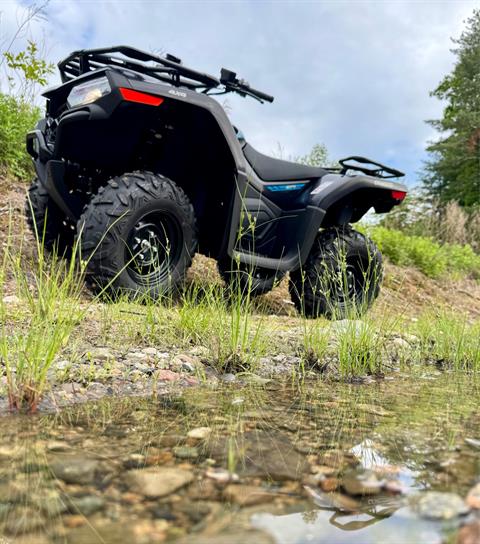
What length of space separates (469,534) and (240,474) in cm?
39

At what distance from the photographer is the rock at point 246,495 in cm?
79

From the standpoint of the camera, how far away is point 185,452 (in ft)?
3.42

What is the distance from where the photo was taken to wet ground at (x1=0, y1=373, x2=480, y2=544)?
70cm

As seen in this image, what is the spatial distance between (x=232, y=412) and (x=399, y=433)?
1.48 ft

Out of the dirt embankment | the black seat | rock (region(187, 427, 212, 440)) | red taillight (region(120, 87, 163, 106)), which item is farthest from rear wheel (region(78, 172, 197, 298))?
rock (region(187, 427, 212, 440))

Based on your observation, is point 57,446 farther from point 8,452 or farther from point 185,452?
point 185,452

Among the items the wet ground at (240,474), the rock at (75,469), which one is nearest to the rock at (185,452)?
the wet ground at (240,474)

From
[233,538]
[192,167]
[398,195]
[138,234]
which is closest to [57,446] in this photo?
[233,538]

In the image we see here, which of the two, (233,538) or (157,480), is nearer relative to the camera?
(233,538)

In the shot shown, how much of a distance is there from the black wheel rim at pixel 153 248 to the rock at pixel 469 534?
2.76 metres

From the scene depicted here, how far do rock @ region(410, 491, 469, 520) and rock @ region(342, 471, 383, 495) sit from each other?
0.25 feet

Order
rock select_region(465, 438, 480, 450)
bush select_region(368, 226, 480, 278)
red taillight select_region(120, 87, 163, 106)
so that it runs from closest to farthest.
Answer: rock select_region(465, 438, 480, 450), red taillight select_region(120, 87, 163, 106), bush select_region(368, 226, 480, 278)

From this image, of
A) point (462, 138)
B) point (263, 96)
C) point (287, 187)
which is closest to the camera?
point (263, 96)

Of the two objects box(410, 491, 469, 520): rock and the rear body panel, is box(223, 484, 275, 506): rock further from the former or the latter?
the rear body panel
